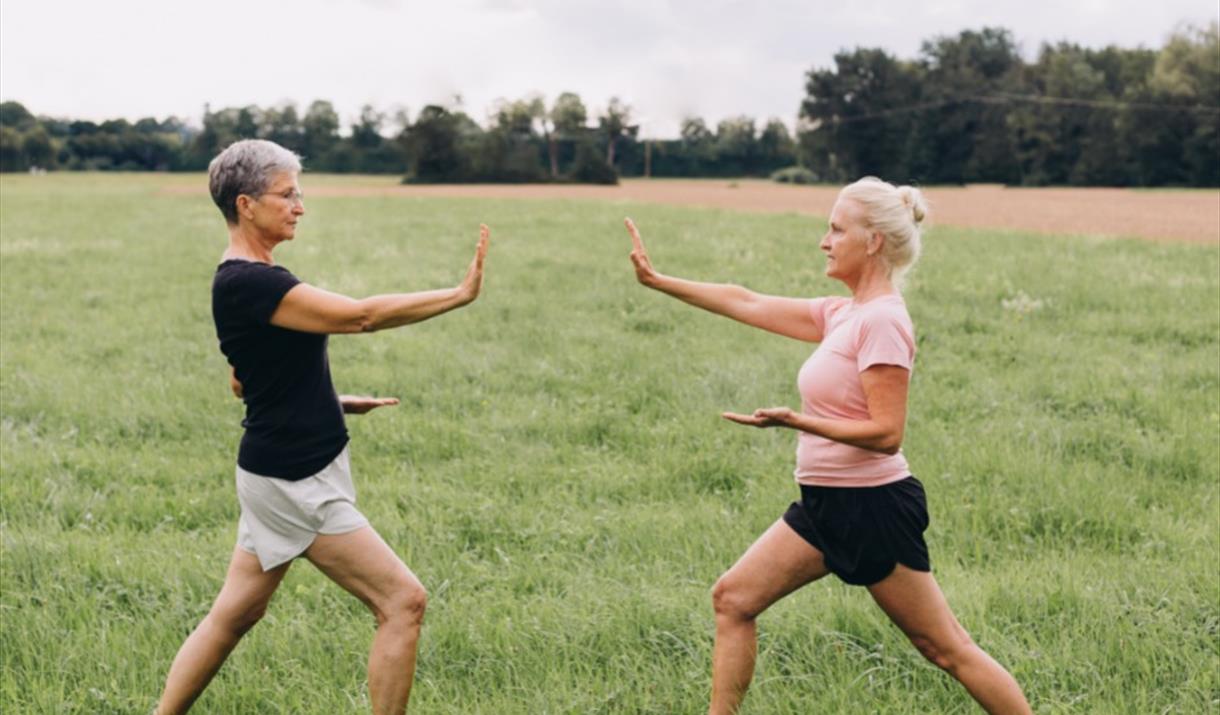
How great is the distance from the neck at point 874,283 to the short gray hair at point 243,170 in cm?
186

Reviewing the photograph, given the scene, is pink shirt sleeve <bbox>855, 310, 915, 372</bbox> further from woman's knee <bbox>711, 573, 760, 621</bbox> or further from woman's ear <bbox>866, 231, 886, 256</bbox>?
woman's knee <bbox>711, 573, 760, 621</bbox>

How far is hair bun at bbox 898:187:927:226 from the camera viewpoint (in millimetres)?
3168

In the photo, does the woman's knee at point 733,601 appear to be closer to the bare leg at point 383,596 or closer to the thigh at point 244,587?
the bare leg at point 383,596

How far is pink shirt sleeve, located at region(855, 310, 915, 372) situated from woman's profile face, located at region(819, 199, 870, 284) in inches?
8.2

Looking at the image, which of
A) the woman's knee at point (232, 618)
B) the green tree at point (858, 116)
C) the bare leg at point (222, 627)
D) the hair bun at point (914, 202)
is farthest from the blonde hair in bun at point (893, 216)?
the green tree at point (858, 116)

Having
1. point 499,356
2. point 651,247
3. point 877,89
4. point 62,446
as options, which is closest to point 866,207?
point 62,446

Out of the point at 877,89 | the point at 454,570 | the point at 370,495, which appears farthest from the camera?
the point at 877,89

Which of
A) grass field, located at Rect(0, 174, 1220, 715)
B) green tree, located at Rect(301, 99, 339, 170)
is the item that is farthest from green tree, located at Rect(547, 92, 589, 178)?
grass field, located at Rect(0, 174, 1220, 715)

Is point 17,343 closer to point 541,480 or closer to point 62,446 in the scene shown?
point 62,446

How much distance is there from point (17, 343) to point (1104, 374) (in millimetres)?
10817

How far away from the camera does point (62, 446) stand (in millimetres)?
7086

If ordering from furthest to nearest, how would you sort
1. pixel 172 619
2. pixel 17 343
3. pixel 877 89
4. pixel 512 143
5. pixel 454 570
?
pixel 877 89 → pixel 512 143 → pixel 17 343 → pixel 454 570 → pixel 172 619

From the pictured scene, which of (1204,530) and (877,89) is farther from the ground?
(877,89)

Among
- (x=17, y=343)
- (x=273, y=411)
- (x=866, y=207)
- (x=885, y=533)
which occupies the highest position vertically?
(x=866, y=207)
